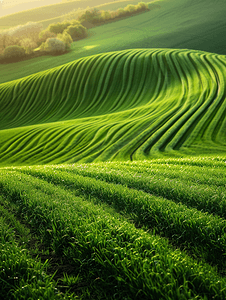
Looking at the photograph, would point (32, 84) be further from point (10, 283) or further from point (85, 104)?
point (10, 283)

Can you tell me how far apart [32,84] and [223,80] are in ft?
155

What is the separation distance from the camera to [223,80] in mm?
40719

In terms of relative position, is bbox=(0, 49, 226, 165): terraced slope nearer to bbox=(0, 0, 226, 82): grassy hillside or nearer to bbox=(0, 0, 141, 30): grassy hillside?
bbox=(0, 0, 226, 82): grassy hillside

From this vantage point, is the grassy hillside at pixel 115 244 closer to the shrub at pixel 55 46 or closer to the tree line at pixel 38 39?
the shrub at pixel 55 46

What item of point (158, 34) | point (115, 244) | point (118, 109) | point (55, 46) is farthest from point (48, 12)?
point (115, 244)

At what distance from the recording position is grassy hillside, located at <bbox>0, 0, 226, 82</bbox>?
83812mm

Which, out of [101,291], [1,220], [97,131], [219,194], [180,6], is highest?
[180,6]

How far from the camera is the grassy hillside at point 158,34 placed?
83812 millimetres

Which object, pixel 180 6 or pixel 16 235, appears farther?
pixel 180 6

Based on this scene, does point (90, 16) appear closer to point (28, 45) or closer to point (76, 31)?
point (76, 31)

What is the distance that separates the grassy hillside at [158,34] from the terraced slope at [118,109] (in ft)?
74.2

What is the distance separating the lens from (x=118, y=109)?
47125mm

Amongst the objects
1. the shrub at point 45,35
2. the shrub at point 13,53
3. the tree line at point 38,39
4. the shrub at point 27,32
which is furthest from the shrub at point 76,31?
the shrub at point 13,53

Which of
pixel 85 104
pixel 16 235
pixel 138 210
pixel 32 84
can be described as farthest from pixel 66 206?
pixel 32 84
